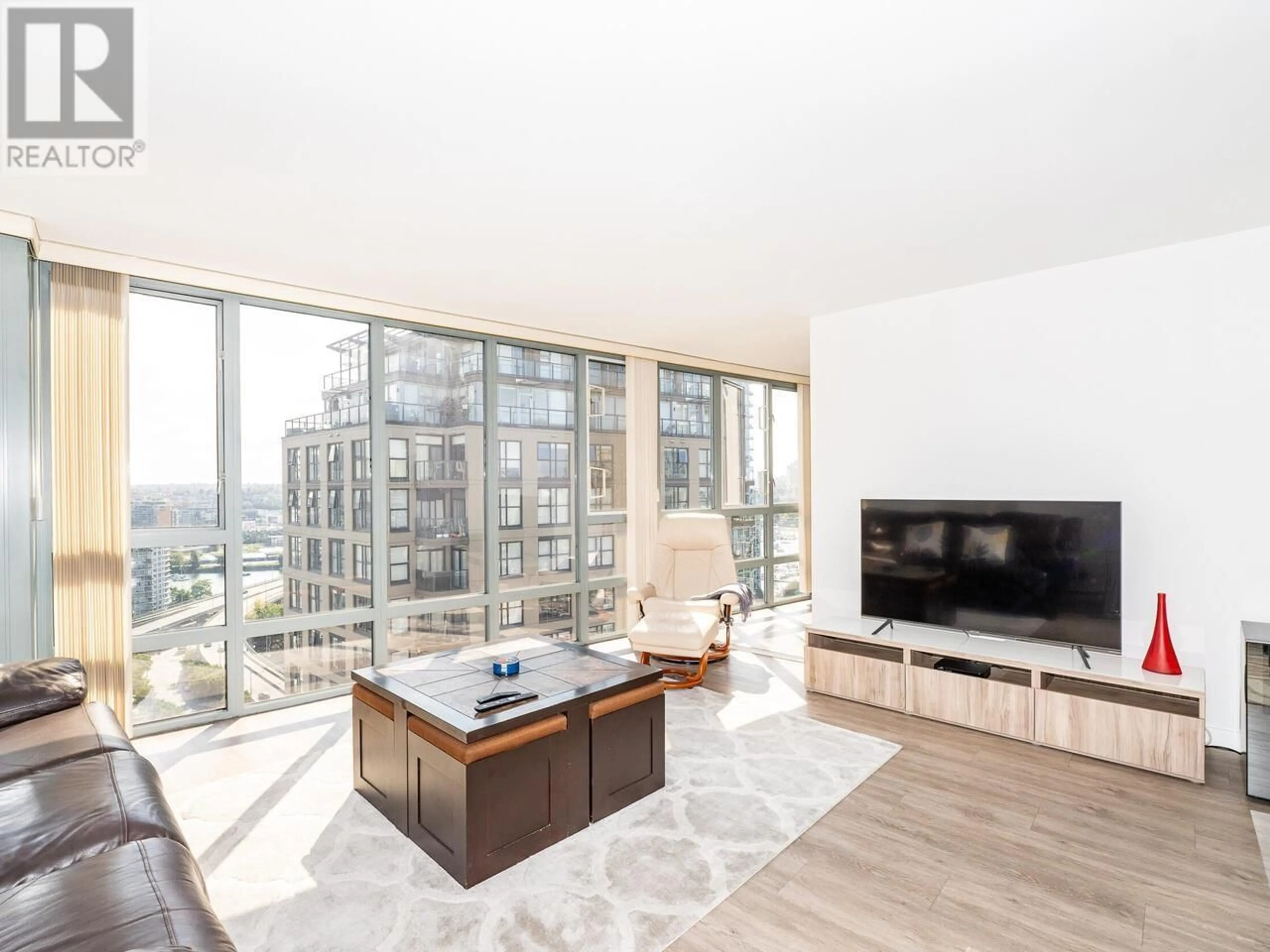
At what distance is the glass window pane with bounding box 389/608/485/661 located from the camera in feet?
14.9

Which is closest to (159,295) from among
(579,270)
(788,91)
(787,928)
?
(579,270)

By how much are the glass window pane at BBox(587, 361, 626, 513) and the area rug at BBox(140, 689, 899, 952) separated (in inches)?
98.5

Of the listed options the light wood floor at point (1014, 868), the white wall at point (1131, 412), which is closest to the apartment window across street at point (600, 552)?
the white wall at point (1131, 412)

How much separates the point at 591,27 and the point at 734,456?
531cm

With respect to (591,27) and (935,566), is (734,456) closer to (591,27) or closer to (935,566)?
(935,566)

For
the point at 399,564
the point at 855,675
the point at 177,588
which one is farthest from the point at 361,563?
the point at 855,675

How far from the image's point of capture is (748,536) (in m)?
6.87

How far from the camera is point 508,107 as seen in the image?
2.07 metres

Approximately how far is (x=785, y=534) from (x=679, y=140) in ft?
17.9

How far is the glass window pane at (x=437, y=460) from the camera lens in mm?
4543

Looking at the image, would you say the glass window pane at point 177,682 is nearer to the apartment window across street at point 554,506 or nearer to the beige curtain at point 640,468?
the apartment window across street at point 554,506

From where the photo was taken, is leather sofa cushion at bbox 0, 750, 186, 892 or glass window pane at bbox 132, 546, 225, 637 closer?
leather sofa cushion at bbox 0, 750, 186, 892

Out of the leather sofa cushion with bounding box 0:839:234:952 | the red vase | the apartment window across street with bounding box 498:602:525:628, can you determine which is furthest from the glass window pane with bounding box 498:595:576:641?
the red vase

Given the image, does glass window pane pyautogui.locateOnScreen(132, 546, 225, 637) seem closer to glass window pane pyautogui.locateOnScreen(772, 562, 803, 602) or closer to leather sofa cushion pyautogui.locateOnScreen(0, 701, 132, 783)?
leather sofa cushion pyautogui.locateOnScreen(0, 701, 132, 783)
